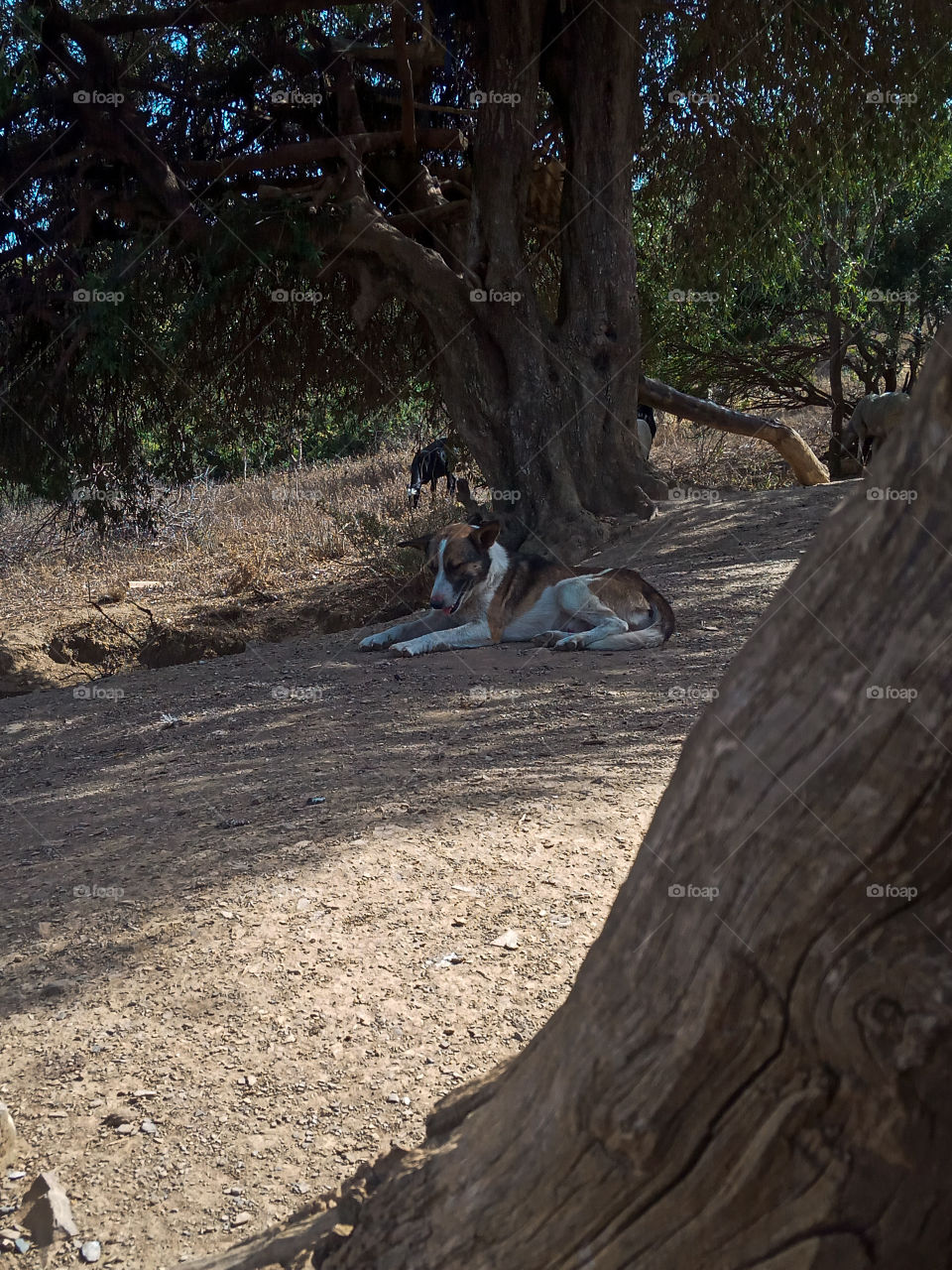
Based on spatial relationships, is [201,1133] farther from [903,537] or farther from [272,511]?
[272,511]

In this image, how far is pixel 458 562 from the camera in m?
8.62

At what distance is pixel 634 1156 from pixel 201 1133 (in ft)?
5.51

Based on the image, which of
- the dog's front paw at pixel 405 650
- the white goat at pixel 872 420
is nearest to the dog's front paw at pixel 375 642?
the dog's front paw at pixel 405 650

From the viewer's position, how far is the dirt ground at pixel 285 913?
2.82 metres

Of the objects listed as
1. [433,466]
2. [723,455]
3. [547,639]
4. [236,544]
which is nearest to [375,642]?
[547,639]

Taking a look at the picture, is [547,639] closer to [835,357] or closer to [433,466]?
[433,466]

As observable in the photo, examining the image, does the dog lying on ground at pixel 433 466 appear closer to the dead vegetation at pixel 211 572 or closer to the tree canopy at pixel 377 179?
the dead vegetation at pixel 211 572

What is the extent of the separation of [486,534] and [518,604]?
0.68 m

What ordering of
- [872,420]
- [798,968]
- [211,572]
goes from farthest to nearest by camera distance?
1. [872,420]
2. [211,572]
3. [798,968]

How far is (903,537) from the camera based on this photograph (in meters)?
→ 1.46

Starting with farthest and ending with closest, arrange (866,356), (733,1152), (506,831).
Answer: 1. (866,356)
2. (506,831)
3. (733,1152)

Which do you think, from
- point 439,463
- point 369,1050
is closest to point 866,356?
point 439,463

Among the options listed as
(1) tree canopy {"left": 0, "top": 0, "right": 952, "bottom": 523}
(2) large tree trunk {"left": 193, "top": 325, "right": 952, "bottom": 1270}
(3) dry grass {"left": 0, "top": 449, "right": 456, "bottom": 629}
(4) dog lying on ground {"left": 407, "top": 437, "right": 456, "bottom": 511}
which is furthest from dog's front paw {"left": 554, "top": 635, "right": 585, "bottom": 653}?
(4) dog lying on ground {"left": 407, "top": 437, "right": 456, "bottom": 511}

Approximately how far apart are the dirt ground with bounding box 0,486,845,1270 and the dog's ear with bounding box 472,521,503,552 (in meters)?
1.63
